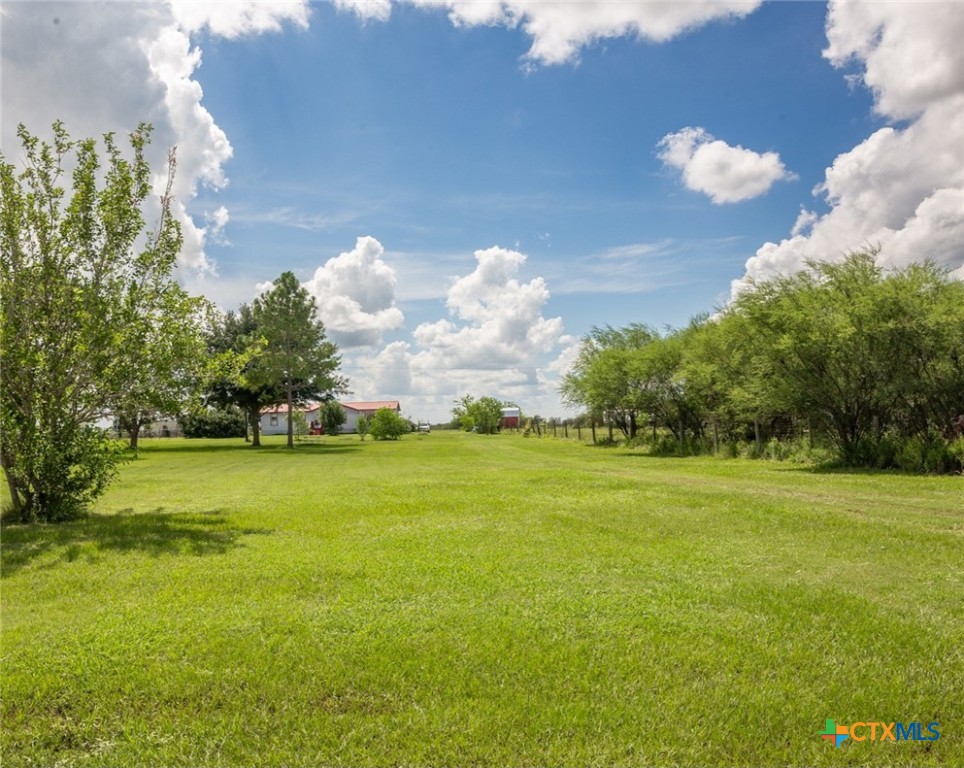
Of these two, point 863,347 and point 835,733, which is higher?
point 863,347

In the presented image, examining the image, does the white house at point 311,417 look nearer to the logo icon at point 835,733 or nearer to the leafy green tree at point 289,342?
the leafy green tree at point 289,342

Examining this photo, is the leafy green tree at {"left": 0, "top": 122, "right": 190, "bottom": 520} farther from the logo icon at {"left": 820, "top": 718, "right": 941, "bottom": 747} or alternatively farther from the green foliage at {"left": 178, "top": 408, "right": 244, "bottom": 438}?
the green foliage at {"left": 178, "top": 408, "right": 244, "bottom": 438}

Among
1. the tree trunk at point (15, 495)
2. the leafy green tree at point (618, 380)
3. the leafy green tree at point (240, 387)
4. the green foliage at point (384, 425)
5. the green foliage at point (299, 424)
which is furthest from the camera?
the green foliage at point (299, 424)

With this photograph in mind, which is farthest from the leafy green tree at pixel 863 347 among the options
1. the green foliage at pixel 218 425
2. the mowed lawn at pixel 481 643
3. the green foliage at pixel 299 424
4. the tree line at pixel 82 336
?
the green foliage at pixel 218 425

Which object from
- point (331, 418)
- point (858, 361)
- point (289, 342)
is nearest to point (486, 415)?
point (331, 418)

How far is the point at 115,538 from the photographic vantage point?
9461mm

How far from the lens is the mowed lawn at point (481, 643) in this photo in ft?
12.7

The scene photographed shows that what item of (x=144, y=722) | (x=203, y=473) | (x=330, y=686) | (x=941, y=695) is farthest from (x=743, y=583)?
(x=203, y=473)

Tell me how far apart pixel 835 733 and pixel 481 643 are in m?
2.49

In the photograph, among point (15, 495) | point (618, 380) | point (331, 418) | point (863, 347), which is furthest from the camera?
point (331, 418)

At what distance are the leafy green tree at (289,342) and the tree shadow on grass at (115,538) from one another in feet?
119

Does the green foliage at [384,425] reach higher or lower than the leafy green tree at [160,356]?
lower

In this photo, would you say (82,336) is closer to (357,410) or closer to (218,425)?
(218,425)

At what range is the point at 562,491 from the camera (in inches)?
588
